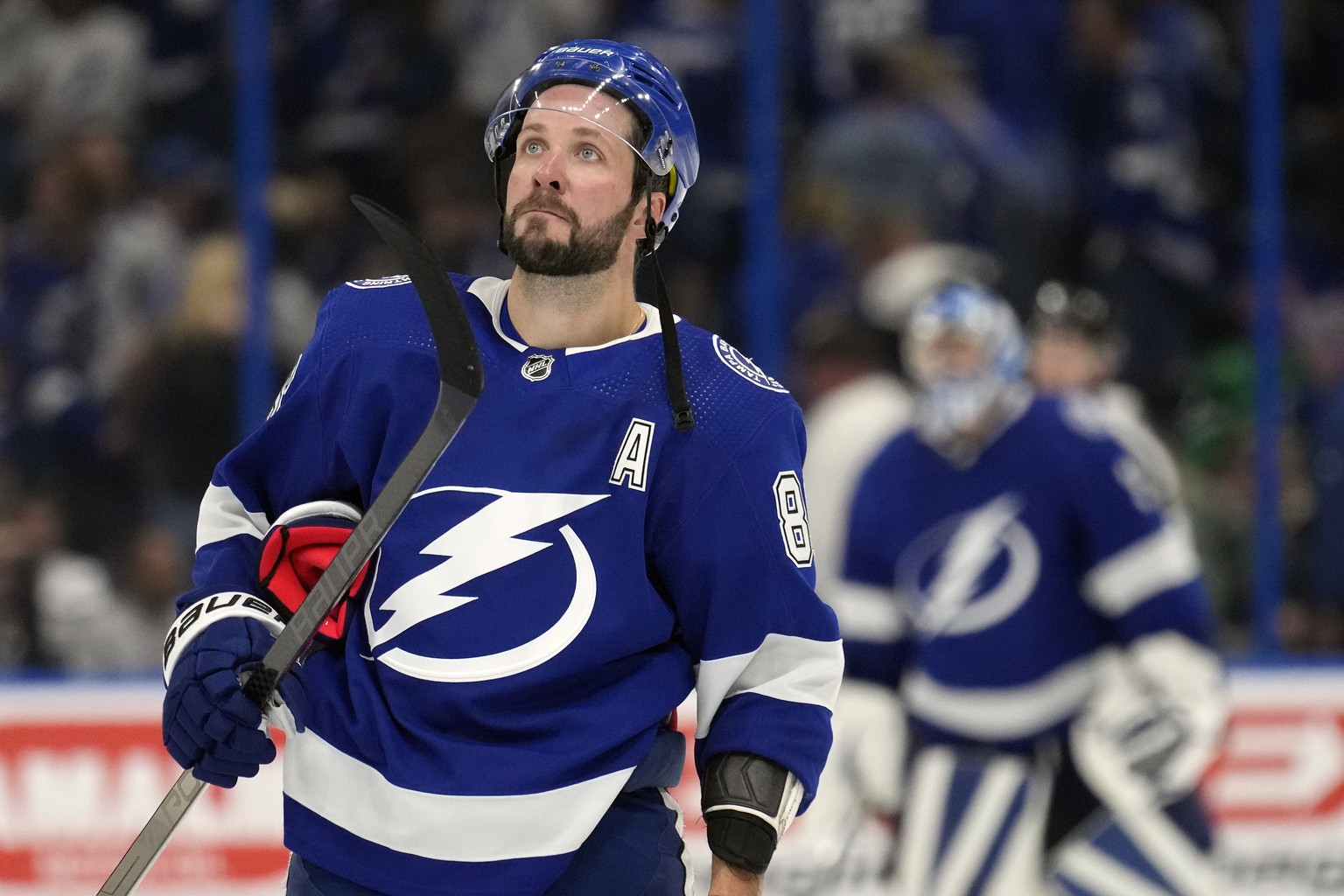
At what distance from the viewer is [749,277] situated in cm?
552

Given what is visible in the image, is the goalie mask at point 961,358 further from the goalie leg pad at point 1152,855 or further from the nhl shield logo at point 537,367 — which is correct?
the nhl shield logo at point 537,367

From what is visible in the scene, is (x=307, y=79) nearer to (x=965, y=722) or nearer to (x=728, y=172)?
(x=728, y=172)

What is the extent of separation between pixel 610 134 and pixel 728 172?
3.26 metres

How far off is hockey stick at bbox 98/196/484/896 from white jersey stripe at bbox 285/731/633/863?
150 millimetres

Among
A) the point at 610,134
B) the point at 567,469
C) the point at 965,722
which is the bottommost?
the point at 965,722

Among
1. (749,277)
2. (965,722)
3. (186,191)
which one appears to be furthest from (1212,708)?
(186,191)

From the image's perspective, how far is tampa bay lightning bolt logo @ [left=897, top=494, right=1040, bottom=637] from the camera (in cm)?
424

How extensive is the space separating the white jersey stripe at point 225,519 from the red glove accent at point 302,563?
42mm

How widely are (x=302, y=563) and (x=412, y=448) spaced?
0.73 feet

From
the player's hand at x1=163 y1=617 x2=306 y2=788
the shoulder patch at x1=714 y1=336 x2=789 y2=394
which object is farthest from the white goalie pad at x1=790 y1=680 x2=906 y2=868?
the player's hand at x1=163 y1=617 x2=306 y2=788

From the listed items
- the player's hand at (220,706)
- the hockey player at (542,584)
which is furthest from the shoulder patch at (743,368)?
the player's hand at (220,706)

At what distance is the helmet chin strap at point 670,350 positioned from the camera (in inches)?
89.7

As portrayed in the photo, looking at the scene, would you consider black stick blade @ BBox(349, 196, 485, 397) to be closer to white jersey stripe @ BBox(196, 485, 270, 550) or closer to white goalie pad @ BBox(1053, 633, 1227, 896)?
white jersey stripe @ BBox(196, 485, 270, 550)

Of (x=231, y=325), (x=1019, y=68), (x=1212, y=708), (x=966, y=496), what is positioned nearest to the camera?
(x=1212, y=708)
